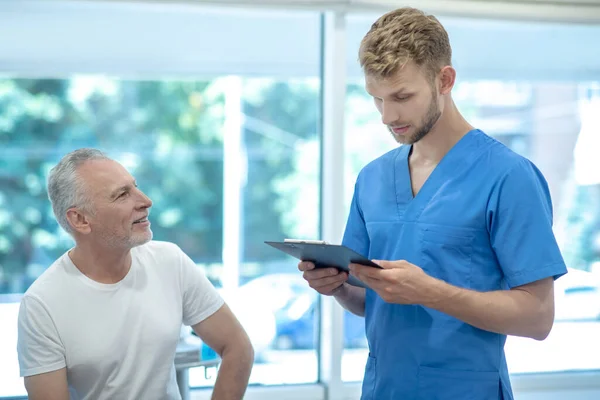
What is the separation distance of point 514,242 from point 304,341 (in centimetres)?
190

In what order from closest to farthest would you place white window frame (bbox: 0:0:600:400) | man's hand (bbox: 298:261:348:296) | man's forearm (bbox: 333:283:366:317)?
man's hand (bbox: 298:261:348:296), man's forearm (bbox: 333:283:366:317), white window frame (bbox: 0:0:600:400)

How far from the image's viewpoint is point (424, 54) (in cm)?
140

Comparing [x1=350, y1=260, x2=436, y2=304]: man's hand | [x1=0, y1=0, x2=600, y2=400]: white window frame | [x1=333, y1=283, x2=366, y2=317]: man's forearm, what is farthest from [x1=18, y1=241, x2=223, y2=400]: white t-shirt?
[x1=0, y1=0, x2=600, y2=400]: white window frame

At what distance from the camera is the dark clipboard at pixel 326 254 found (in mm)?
1344

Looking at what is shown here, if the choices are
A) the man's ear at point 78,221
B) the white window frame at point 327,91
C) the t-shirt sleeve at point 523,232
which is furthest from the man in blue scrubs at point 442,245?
the white window frame at point 327,91

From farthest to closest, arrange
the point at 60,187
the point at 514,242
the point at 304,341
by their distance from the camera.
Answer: the point at 304,341
the point at 60,187
the point at 514,242

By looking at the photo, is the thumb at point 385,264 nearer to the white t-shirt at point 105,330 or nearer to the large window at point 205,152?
the white t-shirt at point 105,330

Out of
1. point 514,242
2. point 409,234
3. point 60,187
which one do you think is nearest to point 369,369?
point 409,234

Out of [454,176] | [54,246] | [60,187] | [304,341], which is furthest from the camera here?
[304,341]

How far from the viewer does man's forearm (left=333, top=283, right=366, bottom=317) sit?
66.3 inches

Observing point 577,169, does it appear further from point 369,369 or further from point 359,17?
point 369,369

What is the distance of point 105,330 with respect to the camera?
1.75 meters

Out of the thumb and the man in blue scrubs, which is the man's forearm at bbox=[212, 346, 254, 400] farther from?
the thumb

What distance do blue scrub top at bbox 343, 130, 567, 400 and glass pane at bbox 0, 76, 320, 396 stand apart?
155 centimetres
